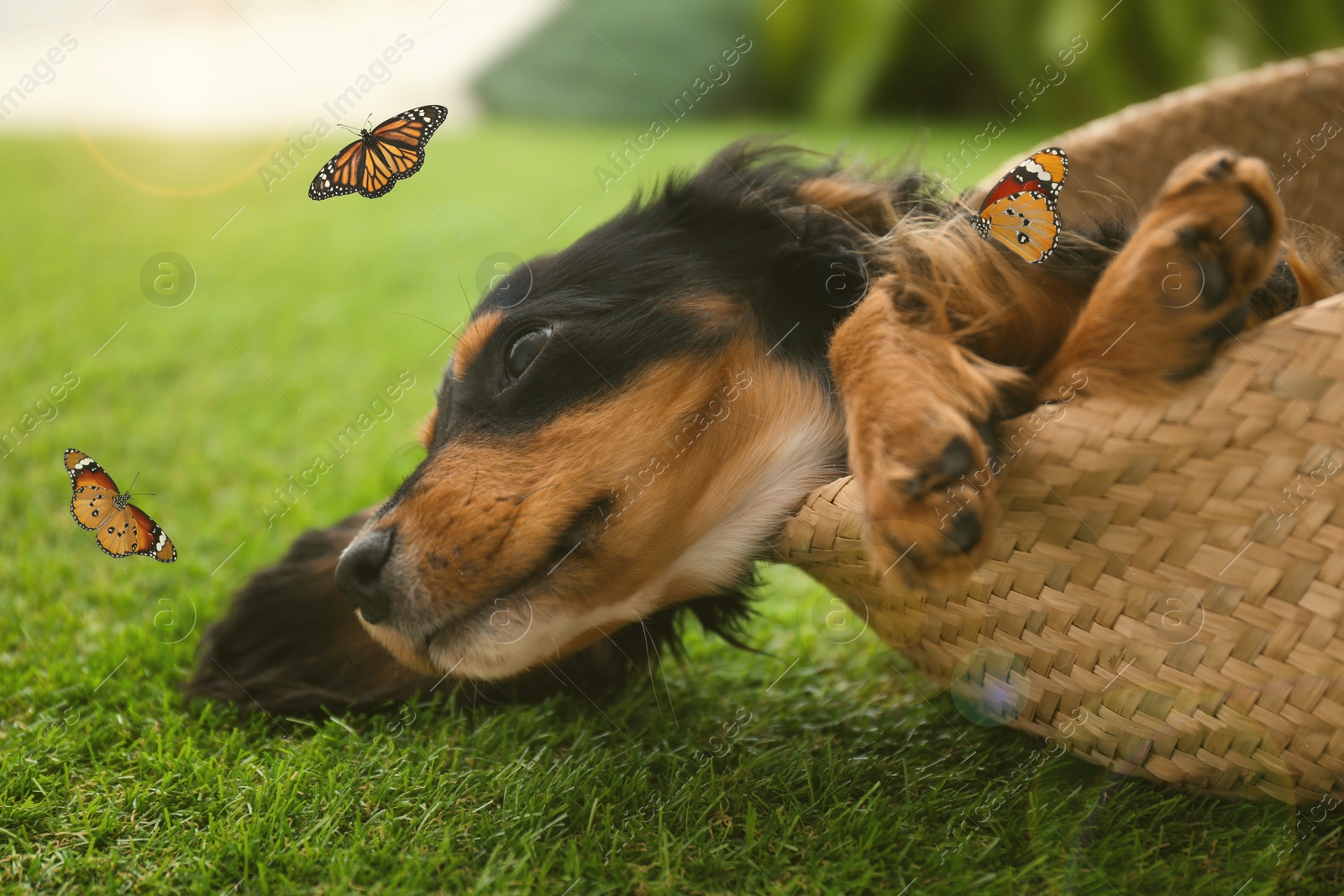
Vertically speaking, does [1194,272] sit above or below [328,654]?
below

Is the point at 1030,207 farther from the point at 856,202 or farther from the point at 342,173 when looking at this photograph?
the point at 342,173

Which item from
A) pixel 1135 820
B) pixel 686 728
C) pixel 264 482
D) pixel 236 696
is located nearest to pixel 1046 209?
pixel 1135 820

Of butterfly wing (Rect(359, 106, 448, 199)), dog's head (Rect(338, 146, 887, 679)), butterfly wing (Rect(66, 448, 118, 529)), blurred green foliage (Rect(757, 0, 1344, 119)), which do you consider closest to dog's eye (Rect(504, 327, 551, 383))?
dog's head (Rect(338, 146, 887, 679))

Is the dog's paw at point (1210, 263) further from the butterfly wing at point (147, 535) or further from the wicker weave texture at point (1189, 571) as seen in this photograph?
the butterfly wing at point (147, 535)

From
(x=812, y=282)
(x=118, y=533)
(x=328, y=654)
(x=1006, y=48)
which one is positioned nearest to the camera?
(x=812, y=282)

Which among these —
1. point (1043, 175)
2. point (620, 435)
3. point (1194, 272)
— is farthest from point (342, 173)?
point (1194, 272)

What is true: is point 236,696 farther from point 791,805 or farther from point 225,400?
point 225,400

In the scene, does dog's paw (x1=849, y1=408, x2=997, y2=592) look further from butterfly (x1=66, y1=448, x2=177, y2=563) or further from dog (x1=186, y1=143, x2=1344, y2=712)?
butterfly (x1=66, y1=448, x2=177, y2=563)
